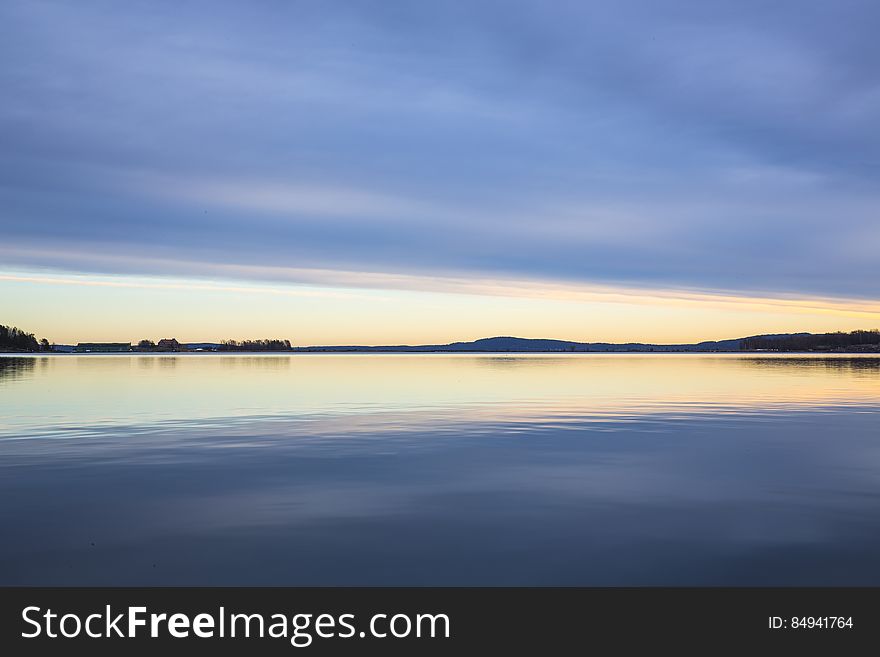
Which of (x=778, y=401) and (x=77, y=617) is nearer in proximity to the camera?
(x=77, y=617)

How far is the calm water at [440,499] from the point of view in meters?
13.1

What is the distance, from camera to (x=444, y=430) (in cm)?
3356

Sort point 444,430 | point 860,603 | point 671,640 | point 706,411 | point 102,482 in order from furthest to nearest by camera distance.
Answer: point 706,411 → point 444,430 → point 102,482 → point 860,603 → point 671,640

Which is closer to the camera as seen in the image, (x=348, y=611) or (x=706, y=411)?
(x=348, y=611)

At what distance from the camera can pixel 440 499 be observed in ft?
61.2

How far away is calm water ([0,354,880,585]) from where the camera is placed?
1305 centimetres

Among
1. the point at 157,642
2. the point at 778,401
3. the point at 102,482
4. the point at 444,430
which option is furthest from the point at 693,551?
the point at 778,401

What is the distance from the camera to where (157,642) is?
10781 millimetres

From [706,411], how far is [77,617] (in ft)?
126

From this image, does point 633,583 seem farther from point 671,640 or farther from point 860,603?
point 860,603

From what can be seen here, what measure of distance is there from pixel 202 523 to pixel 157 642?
5357 millimetres

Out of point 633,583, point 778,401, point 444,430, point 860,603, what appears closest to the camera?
point 860,603

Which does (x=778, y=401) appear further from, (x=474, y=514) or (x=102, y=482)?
(x=102, y=482)

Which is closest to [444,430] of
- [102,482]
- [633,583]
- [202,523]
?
[102,482]
